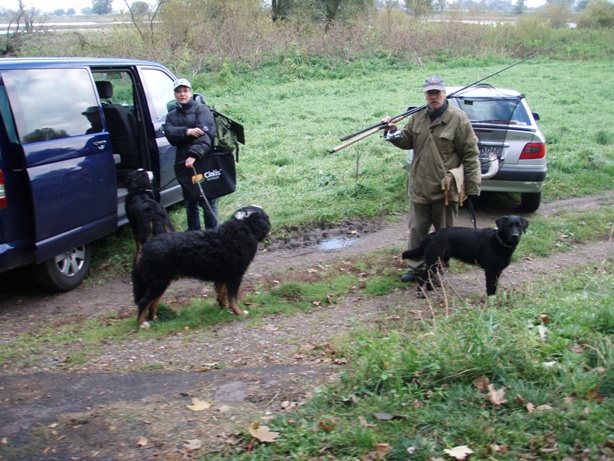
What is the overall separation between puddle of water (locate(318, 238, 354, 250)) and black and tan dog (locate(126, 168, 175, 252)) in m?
2.16

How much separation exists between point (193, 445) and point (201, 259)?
2436 mm

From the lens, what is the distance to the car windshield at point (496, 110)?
8.70 m

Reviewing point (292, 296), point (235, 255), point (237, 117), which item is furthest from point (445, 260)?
point (237, 117)

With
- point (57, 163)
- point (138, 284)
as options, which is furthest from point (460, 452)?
point (57, 163)

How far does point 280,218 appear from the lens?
8.48 meters

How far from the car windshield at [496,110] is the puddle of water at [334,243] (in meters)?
2.83

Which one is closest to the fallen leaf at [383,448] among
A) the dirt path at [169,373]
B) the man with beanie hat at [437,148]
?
the dirt path at [169,373]

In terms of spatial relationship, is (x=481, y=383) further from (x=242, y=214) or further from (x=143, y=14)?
(x=143, y=14)

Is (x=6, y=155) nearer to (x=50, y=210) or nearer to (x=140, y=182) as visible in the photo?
(x=50, y=210)

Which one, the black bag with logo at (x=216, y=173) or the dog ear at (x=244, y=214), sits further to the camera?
the black bag with logo at (x=216, y=173)

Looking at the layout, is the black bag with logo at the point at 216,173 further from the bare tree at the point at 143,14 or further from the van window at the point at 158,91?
the bare tree at the point at 143,14

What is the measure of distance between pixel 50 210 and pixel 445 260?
404 centimetres

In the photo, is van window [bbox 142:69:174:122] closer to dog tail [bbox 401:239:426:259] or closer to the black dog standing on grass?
dog tail [bbox 401:239:426:259]

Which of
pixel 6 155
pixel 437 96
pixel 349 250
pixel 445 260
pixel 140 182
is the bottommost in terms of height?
pixel 349 250
